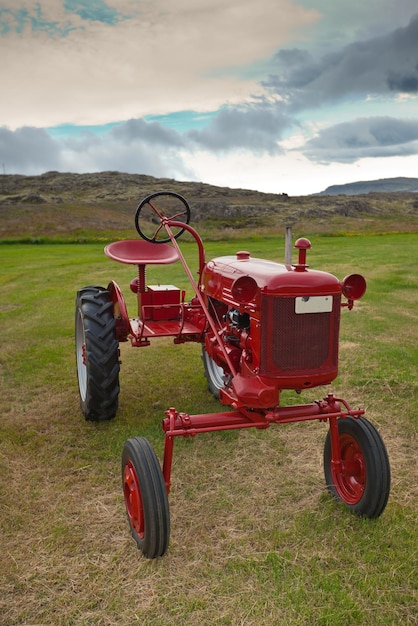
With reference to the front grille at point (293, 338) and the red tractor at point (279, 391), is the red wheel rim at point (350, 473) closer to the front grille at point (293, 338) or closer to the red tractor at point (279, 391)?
the red tractor at point (279, 391)

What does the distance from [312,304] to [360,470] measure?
1.17m

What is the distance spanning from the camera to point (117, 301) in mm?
4969

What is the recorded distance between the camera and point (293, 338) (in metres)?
3.13

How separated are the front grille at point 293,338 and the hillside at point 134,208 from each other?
23.6ft

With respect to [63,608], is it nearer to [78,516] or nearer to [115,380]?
[78,516]

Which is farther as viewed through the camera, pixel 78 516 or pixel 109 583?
pixel 78 516

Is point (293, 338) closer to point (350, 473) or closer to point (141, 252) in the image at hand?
point (350, 473)

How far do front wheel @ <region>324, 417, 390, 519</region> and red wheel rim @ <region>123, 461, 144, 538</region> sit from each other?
1314mm

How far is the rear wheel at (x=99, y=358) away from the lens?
14.3ft

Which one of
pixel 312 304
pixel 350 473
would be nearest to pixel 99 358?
pixel 312 304

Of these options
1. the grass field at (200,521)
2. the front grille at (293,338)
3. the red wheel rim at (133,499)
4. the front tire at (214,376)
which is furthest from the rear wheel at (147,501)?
the front tire at (214,376)

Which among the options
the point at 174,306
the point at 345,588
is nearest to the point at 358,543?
the point at 345,588

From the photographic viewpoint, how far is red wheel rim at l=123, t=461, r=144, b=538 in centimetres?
297

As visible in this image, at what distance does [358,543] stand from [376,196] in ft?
328
